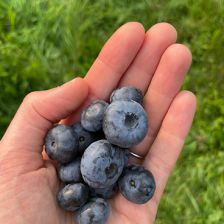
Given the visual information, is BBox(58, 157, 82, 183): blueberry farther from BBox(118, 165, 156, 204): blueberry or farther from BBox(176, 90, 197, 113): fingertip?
BBox(176, 90, 197, 113): fingertip

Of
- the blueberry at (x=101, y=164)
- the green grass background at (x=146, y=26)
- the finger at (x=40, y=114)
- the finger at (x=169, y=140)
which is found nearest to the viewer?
the blueberry at (x=101, y=164)

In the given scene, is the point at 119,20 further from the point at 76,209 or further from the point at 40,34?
the point at 76,209

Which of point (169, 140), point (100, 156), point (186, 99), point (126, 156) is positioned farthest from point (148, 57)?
point (100, 156)

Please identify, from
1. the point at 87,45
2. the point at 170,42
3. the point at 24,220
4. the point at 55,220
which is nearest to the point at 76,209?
the point at 55,220

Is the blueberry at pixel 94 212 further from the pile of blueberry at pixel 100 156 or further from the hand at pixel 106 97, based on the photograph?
the hand at pixel 106 97

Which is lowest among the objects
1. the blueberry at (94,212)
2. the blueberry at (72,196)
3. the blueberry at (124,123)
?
the blueberry at (94,212)

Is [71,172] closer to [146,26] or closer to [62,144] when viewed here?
[62,144]

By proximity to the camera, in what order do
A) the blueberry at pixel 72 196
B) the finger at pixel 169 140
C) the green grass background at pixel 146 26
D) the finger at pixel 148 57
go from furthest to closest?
the green grass background at pixel 146 26 < the finger at pixel 148 57 < the finger at pixel 169 140 < the blueberry at pixel 72 196

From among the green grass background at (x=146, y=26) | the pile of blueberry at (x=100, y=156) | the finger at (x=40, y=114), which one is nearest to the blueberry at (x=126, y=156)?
the pile of blueberry at (x=100, y=156)
